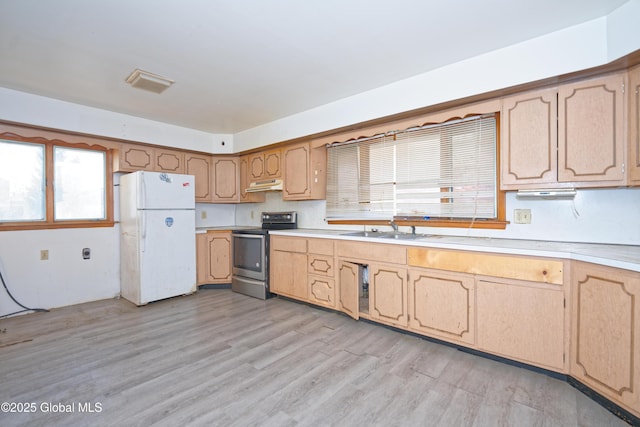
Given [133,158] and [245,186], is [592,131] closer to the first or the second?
[245,186]

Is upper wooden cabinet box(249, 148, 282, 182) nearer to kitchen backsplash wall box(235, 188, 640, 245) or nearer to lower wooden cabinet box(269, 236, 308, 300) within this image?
lower wooden cabinet box(269, 236, 308, 300)

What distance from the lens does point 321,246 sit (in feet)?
10.9

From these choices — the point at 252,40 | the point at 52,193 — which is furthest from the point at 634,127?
A: the point at 52,193

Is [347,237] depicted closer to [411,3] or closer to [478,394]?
[478,394]

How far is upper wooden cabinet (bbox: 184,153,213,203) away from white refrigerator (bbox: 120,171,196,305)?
56cm

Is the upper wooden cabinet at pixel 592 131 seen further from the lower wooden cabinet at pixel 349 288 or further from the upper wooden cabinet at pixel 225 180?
the upper wooden cabinet at pixel 225 180

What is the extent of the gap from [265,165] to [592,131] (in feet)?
11.9

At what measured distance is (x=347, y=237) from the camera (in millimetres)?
3055

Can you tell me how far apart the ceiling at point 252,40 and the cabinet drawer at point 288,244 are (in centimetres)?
168

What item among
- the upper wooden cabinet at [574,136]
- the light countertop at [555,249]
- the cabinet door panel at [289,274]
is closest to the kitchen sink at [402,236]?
the light countertop at [555,249]

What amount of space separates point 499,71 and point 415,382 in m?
2.39

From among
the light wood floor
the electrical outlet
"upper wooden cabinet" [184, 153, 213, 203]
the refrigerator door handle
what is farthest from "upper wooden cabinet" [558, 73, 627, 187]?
"upper wooden cabinet" [184, 153, 213, 203]

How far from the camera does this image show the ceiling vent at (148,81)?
8.61ft

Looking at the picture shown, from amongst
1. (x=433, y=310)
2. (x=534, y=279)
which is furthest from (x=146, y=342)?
(x=534, y=279)
